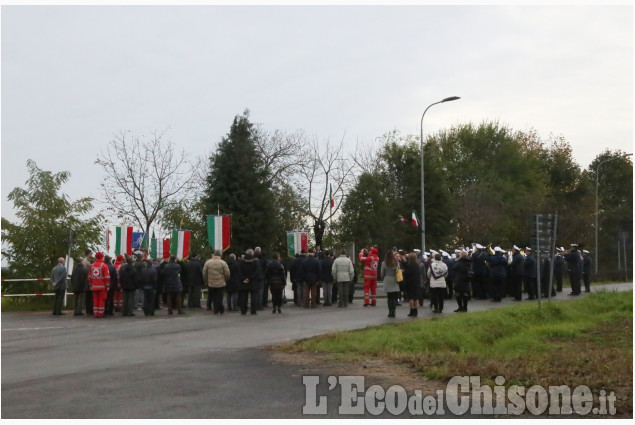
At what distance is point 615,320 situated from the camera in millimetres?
22859

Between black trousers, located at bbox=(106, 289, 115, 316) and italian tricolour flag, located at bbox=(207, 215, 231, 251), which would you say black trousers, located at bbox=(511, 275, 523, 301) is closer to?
italian tricolour flag, located at bbox=(207, 215, 231, 251)

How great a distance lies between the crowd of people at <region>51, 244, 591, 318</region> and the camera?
24.1 m

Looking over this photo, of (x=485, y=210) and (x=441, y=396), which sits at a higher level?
(x=485, y=210)

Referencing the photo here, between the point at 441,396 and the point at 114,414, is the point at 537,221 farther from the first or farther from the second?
the point at 114,414

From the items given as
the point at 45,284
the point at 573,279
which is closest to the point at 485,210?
the point at 573,279

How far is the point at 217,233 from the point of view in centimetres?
3272

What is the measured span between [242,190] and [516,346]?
33.6m

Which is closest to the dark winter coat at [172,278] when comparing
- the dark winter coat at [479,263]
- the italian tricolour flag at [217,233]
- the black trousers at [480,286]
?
the italian tricolour flag at [217,233]

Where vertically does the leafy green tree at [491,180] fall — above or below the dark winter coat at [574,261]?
above

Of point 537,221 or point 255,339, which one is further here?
point 537,221

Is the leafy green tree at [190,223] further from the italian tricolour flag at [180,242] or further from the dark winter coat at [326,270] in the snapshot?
the dark winter coat at [326,270]

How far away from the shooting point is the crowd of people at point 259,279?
2412 centimetres

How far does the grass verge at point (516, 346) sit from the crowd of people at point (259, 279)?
199 cm
